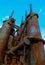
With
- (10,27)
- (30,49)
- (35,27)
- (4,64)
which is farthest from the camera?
(10,27)

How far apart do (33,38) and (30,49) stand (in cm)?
59

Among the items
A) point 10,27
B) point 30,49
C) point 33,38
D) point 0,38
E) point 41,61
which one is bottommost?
point 41,61

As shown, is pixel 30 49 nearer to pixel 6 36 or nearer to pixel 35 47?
pixel 35 47

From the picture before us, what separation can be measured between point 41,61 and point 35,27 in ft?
8.70

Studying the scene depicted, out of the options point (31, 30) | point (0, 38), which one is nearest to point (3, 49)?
point (0, 38)

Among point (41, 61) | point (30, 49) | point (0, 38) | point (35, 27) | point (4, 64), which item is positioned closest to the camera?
point (41, 61)

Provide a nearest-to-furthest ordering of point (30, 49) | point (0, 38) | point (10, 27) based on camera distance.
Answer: point (30, 49)
point (0, 38)
point (10, 27)

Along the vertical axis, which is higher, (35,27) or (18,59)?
(35,27)

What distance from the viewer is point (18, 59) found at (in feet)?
31.3

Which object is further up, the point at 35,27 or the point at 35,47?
the point at 35,27

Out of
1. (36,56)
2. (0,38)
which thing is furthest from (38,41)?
(0,38)

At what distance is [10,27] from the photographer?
41.3 ft

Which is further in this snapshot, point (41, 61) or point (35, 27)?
point (35, 27)

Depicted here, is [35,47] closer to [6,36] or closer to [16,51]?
[16,51]
